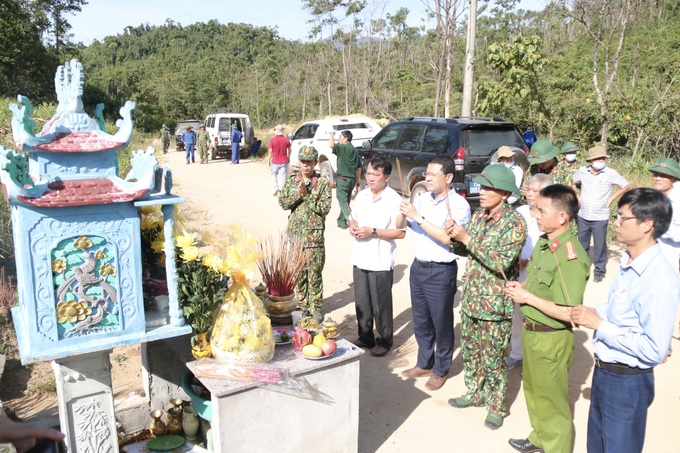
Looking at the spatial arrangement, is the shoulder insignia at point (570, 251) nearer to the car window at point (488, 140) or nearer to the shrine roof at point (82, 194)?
the shrine roof at point (82, 194)

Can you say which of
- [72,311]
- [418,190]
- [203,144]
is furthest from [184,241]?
[203,144]

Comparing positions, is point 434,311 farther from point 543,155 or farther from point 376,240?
point 543,155

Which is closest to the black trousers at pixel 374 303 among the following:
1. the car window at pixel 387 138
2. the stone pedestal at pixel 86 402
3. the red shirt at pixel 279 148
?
the stone pedestal at pixel 86 402

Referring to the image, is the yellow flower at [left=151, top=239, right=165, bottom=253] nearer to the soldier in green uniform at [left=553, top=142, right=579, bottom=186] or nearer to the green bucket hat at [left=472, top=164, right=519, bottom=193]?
the green bucket hat at [left=472, top=164, right=519, bottom=193]

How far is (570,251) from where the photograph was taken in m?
3.04

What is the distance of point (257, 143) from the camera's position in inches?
820

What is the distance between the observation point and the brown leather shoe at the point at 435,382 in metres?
4.34

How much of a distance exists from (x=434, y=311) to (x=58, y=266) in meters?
2.68

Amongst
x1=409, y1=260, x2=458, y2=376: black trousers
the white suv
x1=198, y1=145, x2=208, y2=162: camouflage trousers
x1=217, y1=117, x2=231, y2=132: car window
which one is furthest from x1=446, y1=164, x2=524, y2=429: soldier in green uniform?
x1=217, y1=117, x2=231, y2=132: car window

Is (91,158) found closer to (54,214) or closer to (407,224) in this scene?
(54,214)

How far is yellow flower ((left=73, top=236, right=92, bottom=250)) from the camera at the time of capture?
2.67 m

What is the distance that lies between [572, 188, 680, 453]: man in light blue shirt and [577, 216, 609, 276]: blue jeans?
4294mm

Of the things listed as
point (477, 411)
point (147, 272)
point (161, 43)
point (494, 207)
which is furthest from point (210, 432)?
point (161, 43)

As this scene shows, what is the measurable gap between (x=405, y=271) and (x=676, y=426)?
3.88m
